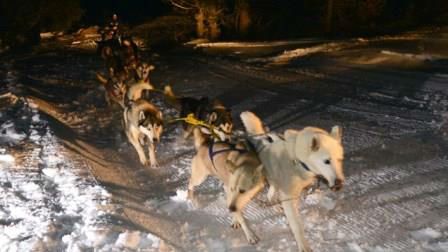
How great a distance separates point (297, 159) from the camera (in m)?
4.31

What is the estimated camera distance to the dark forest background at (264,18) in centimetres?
2419

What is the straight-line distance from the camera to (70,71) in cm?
1734

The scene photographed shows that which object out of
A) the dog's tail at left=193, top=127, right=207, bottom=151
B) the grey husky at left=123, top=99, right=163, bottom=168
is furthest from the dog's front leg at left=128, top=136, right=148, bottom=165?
the dog's tail at left=193, top=127, right=207, bottom=151

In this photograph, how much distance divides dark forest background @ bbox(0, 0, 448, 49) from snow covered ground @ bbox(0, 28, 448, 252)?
9461mm

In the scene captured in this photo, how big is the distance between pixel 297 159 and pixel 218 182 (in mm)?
2698

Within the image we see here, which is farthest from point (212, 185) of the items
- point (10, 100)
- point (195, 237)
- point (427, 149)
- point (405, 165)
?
point (10, 100)

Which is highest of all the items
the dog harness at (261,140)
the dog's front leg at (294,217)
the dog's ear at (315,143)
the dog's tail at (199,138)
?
the dog's ear at (315,143)

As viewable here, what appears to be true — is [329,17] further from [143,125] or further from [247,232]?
[247,232]

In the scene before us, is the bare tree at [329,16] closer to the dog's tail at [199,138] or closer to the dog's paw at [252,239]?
the dog's tail at [199,138]

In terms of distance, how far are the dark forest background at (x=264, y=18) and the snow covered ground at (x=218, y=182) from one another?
9.46 metres

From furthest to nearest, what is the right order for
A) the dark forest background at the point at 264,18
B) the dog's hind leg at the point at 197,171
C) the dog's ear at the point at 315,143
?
1. the dark forest background at the point at 264,18
2. the dog's hind leg at the point at 197,171
3. the dog's ear at the point at 315,143

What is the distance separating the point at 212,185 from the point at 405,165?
2.53 metres

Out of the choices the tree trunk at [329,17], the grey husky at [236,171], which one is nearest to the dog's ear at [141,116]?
the grey husky at [236,171]

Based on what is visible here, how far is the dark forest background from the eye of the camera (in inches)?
952
